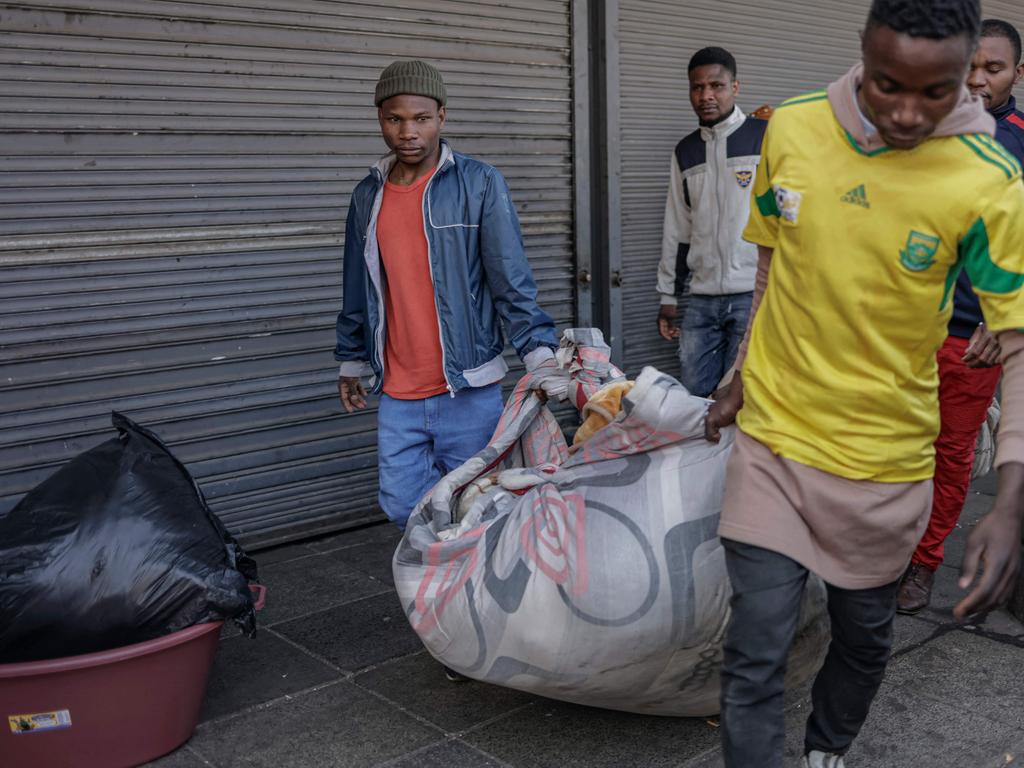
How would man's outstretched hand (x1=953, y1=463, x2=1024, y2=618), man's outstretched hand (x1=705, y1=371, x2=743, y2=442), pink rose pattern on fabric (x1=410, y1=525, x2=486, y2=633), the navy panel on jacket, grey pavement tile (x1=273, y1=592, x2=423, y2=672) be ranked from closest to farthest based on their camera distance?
man's outstretched hand (x1=953, y1=463, x2=1024, y2=618) < man's outstretched hand (x1=705, y1=371, x2=743, y2=442) < pink rose pattern on fabric (x1=410, y1=525, x2=486, y2=633) < grey pavement tile (x1=273, y1=592, x2=423, y2=672) < the navy panel on jacket

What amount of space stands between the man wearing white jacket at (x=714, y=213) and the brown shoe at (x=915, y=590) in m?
1.52

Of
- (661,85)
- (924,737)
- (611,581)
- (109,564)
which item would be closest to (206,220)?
(109,564)

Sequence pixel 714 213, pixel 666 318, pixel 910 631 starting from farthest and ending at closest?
pixel 666 318
pixel 714 213
pixel 910 631

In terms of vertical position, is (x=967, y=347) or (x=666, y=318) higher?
(x=967, y=347)

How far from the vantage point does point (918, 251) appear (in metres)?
2.15

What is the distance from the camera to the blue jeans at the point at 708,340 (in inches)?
209

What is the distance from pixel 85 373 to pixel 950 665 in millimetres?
3417

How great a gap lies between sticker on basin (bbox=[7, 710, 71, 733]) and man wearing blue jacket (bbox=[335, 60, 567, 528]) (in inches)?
48.9

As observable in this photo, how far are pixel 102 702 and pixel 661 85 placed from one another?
4.79 m

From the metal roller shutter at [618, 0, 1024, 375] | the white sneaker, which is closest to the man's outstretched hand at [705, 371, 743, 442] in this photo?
the white sneaker

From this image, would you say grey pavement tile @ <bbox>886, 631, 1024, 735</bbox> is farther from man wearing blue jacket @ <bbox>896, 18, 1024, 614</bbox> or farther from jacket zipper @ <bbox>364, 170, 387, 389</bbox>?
Result: jacket zipper @ <bbox>364, 170, 387, 389</bbox>

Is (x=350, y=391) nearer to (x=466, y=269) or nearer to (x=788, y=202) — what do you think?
(x=466, y=269)

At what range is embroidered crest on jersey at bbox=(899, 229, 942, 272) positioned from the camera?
2.14 metres

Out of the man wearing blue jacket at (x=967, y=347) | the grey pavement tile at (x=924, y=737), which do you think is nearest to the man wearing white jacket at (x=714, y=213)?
the man wearing blue jacket at (x=967, y=347)
